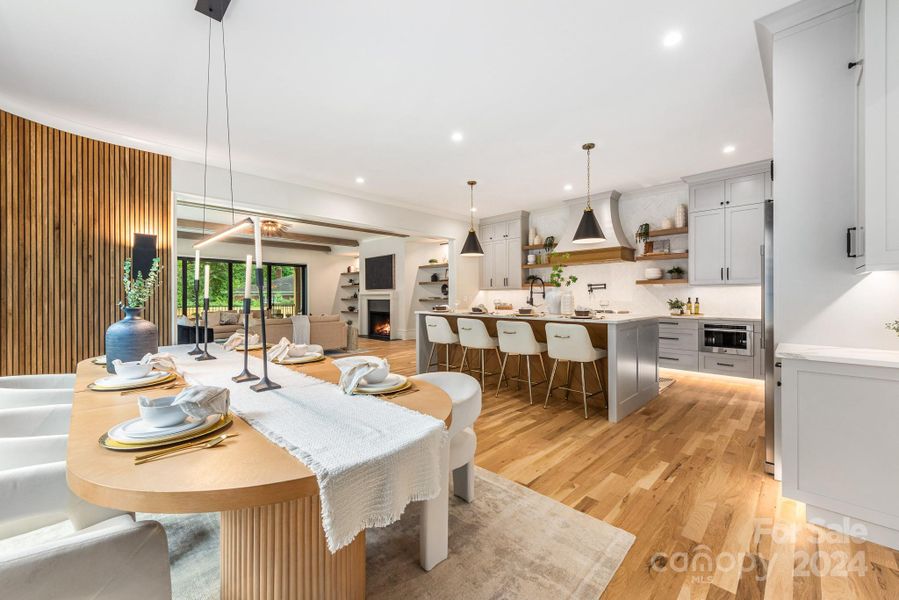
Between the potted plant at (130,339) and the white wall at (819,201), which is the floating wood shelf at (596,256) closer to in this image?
the white wall at (819,201)

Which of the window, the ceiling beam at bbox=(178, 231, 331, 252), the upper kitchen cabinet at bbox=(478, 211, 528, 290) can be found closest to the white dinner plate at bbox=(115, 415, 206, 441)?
the upper kitchen cabinet at bbox=(478, 211, 528, 290)

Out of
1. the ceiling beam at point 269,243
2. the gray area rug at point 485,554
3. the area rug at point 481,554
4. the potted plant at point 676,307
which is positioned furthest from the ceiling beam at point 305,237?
the potted plant at point 676,307

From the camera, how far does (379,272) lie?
31.4ft

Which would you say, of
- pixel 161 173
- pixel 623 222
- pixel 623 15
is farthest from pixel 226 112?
pixel 623 222

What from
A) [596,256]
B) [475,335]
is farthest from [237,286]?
[596,256]

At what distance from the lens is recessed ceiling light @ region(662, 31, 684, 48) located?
2.27m

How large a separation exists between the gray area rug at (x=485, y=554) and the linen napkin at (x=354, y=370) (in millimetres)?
778

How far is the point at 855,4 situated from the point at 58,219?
5.92 metres

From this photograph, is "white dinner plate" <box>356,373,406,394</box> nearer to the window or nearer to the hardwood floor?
the hardwood floor

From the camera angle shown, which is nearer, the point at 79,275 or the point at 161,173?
the point at 79,275

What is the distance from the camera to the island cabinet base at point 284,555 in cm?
103

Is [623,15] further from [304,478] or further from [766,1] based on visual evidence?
[304,478]

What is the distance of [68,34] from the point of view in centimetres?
225

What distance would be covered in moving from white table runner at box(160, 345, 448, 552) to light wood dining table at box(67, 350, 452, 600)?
0.16ft
